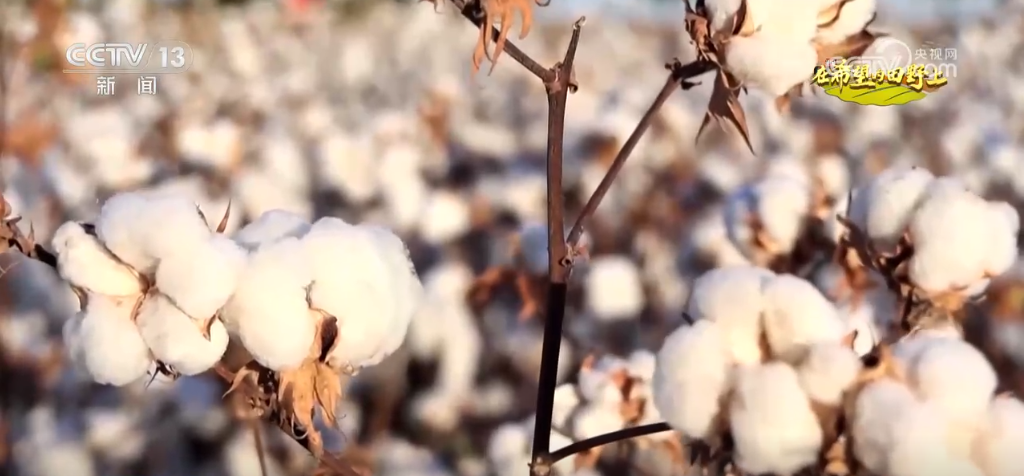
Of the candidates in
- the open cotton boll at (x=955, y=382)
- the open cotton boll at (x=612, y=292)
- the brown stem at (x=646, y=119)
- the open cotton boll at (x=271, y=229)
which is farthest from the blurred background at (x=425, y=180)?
the open cotton boll at (x=955, y=382)

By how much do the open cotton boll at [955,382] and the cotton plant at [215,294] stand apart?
21 centimetres

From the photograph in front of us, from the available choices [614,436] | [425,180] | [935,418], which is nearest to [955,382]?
[935,418]

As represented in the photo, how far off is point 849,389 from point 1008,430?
53 millimetres

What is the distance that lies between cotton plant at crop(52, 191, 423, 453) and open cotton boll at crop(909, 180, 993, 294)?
0.31 m

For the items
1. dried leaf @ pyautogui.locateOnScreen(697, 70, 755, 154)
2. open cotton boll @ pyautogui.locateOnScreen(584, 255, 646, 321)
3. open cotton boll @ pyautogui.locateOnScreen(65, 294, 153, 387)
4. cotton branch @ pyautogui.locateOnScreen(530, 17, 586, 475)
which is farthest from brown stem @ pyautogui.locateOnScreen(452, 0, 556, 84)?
open cotton boll @ pyautogui.locateOnScreen(584, 255, 646, 321)

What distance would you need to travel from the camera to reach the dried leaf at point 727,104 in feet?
1.50

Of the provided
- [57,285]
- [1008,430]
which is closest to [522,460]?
[1008,430]

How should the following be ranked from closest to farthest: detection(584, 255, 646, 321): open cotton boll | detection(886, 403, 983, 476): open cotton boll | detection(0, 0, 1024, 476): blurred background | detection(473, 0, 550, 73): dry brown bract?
detection(886, 403, 983, 476): open cotton boll
detection(473, 0, 550, 73): dry brown bract
detection(0, 0, 1024, 476): blurred background
detection(584, 255, 646, 321): open cotton boll

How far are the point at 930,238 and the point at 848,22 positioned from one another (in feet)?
0.43

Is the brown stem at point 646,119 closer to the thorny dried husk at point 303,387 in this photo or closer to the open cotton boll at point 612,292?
the thorny dried husk at point 303,387

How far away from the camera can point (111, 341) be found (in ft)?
1.15

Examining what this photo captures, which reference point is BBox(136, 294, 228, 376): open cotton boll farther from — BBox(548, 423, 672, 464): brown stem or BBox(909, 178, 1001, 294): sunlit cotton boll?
BBox(909, 178, 1001, 294): sunlit cotton boll

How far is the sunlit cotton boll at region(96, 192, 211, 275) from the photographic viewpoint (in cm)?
34

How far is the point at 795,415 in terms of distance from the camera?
0.31m
